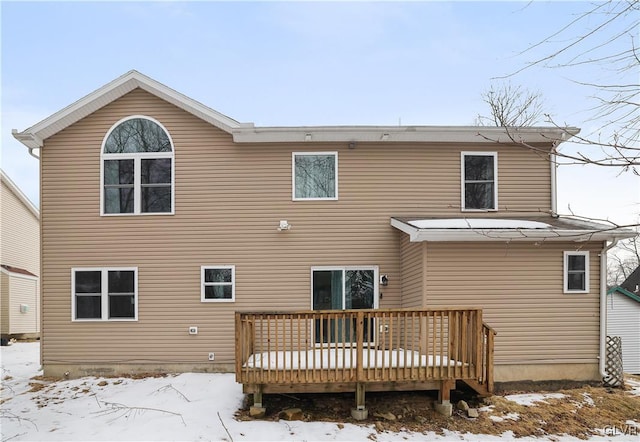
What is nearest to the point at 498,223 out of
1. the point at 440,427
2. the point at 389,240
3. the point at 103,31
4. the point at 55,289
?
the point at 389,240

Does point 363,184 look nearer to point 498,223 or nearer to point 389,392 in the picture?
point 498,223

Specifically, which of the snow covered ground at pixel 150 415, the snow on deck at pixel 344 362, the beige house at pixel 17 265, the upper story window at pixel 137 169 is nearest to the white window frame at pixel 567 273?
the snow covered ground at pixel 150 415

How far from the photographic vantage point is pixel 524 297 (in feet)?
31.8

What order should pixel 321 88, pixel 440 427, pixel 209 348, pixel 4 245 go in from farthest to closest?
→ pixel 321 88 < pixel 4 245 < pixel 209 348 < pixel 440 427

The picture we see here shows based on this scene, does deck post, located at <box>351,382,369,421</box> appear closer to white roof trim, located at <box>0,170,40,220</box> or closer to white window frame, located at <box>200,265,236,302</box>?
white window frame, located at <box>200,265,236,302</box>

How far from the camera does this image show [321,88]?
19.9 m

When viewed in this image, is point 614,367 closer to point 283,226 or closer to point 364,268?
point 364,268

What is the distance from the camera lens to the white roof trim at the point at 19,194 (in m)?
18.0

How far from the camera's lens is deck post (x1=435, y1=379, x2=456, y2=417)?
26.3ft

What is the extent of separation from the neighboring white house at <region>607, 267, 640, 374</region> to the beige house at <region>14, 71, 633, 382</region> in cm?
968

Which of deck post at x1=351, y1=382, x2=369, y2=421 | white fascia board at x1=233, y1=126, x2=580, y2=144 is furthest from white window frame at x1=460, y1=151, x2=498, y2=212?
deck post at x1=351, y1=382, x2=369, y2=421

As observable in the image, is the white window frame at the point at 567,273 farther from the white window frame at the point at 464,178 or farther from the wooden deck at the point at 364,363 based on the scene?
the wooden deck at the point at 364,363

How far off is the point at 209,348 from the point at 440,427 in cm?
496

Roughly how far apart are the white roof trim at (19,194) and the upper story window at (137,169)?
9508 mm
